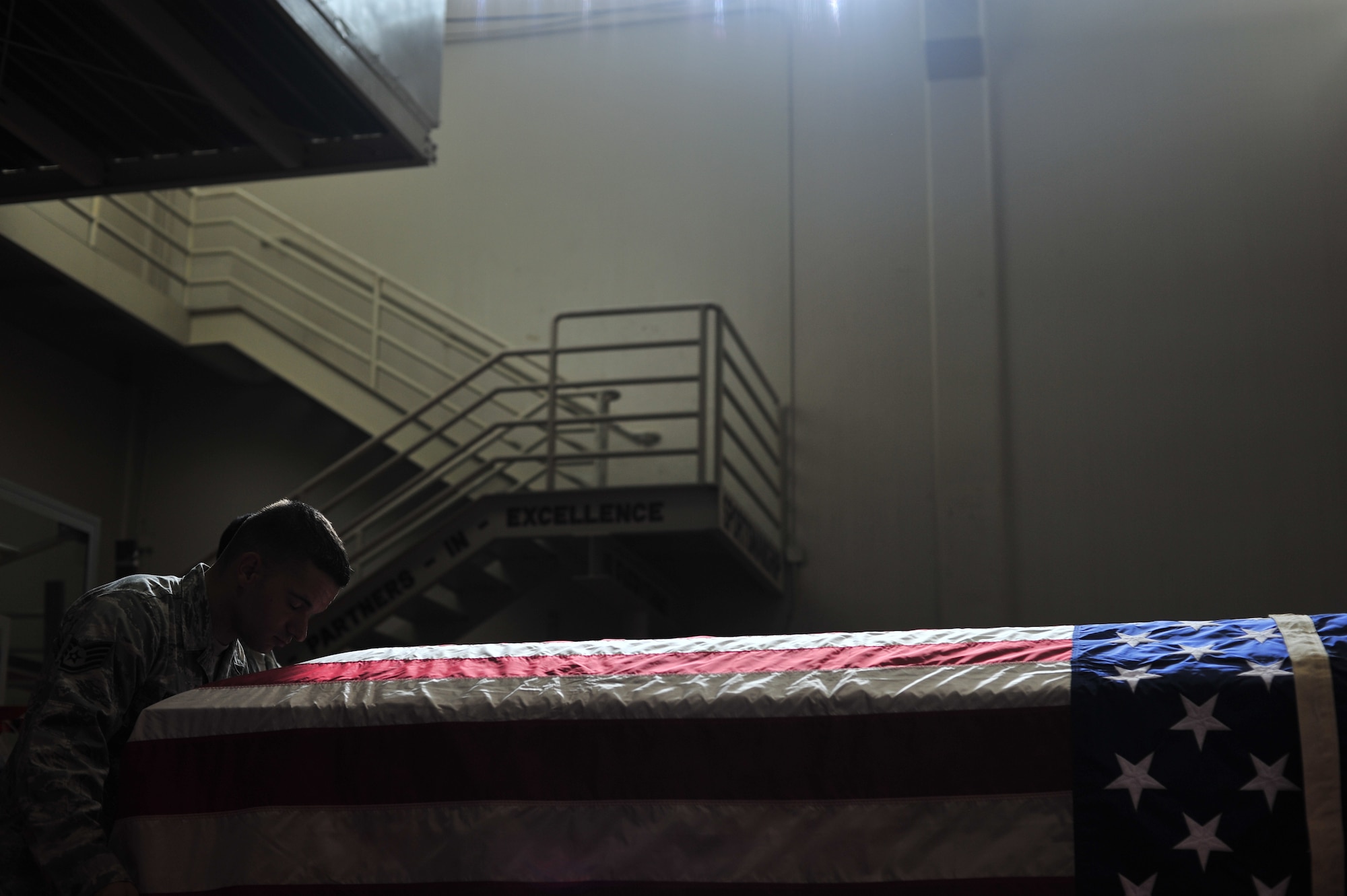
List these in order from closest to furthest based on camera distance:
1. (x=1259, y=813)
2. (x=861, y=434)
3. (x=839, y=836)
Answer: (x=1259, y=813)
(x=839, y=836)
(x=861, y=434)

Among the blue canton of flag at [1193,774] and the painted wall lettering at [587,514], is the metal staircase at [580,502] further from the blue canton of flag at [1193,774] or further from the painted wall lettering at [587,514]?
the blue canton of flag at [1193,774]

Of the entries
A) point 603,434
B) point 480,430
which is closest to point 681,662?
point 603,434

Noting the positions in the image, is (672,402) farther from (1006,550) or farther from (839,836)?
(839,836)

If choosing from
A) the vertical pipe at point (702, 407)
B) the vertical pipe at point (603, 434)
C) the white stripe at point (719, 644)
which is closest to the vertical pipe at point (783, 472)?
the vertical pipe at point (603, 434)

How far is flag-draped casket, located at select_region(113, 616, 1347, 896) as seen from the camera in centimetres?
238

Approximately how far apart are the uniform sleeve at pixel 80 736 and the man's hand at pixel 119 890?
1 centimetres

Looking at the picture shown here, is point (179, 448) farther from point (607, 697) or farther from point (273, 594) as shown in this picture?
point (607, 697)

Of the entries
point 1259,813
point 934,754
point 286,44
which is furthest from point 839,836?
point 286,44

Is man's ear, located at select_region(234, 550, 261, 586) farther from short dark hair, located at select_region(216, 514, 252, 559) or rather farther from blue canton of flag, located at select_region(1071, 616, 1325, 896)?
blue canton of flag, located at select_region(1071, 616, 1325, 896)

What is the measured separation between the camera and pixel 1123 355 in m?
10.4

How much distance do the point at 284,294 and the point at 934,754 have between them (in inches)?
408

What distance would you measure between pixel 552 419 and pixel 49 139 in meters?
3.62

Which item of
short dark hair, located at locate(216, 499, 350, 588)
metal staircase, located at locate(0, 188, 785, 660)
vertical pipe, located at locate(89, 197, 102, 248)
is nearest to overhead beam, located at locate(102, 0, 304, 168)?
metal staircase, located at locate(0, 188, 785, 660)

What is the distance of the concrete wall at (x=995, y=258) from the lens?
10.1 m
